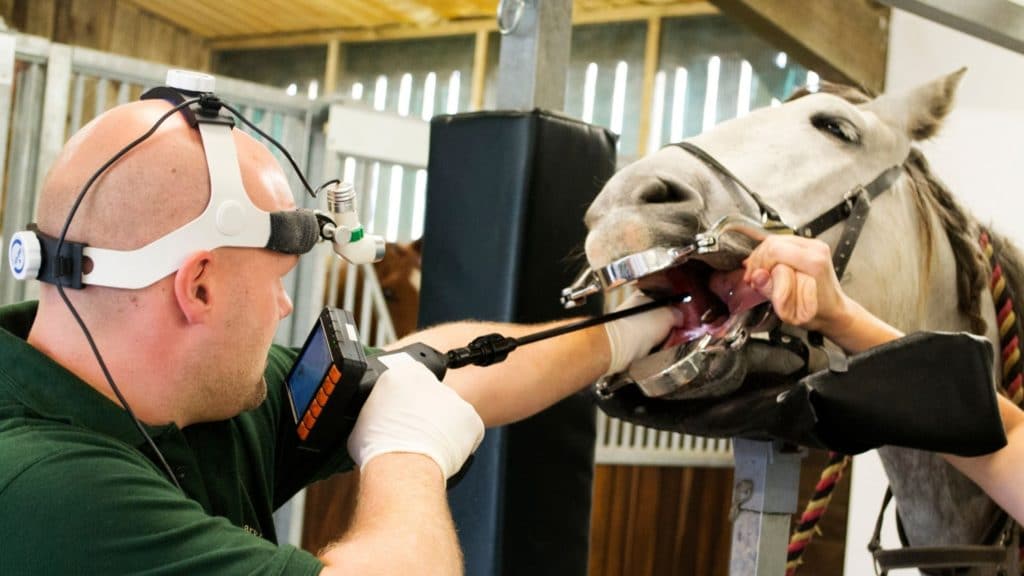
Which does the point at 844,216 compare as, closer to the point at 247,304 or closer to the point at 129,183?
the point at 247,304

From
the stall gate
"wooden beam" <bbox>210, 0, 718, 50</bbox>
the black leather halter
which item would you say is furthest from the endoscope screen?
"wooden beam" <bbox>210, 0, 718, 50</bbox>

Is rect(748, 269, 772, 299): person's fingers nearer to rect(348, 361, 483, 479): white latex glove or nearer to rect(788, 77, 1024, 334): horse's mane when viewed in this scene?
rect(348, 361, 483, 479): white latex glove

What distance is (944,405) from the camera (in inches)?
44.8

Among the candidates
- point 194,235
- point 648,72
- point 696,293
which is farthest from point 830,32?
point 648,72

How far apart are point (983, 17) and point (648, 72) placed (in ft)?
15.2

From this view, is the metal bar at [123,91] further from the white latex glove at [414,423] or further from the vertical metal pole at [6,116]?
the white latex glove at [414,423]

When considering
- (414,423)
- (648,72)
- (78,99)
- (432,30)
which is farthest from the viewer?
(432,30)

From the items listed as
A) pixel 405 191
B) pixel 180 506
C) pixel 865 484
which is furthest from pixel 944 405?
pixel 405 191

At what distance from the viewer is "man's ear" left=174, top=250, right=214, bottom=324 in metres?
0.98

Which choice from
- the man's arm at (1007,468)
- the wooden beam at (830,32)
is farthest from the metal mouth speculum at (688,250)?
the wooden beam at (830,32)

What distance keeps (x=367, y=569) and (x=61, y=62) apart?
1.67 meters

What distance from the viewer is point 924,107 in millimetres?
1650

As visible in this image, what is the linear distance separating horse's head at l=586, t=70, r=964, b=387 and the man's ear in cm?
49

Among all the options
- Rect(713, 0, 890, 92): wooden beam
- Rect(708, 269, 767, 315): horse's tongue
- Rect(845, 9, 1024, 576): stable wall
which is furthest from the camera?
Rect(713, 0, 890, 92): wooden beam
